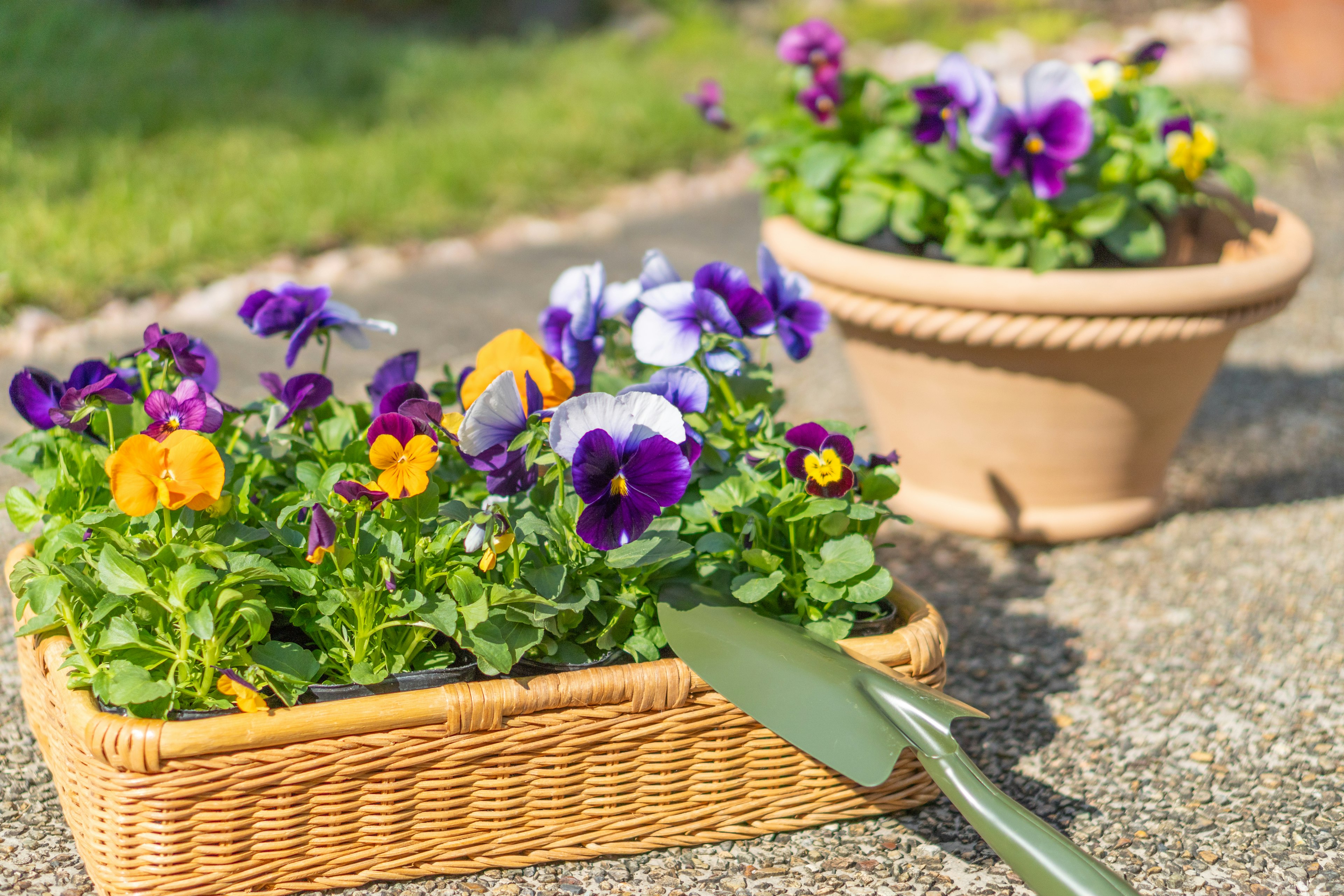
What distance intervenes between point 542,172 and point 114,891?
11.6 ft

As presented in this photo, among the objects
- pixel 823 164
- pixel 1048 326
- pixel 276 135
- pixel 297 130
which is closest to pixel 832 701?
pixel 1048 326

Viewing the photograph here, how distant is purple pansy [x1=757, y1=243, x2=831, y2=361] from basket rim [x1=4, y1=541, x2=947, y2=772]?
1.31ft

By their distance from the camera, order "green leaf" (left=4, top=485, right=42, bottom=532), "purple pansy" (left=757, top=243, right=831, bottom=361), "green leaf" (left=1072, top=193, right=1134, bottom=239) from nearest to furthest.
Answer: "green leaf" (left=4, top=485, right=42, bottom=532) < "purple pansy" (left=757, top=243, right=831, bottom=361) < "green leaf" (left=1072, top=193, right=1134, bottom=239)

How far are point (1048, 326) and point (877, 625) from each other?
28.4 inches

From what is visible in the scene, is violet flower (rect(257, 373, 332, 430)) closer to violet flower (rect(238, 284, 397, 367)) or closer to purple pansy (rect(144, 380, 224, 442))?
violet flower (rect(238, 284, 397, 367))

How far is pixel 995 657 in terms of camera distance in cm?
185

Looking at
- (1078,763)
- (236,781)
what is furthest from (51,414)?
(1078,763)

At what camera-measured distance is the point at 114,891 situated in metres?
1.22

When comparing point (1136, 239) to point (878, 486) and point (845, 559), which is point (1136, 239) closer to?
point (878, 486)

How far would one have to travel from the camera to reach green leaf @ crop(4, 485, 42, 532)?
1.44 metres

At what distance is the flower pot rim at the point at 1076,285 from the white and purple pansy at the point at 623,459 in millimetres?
886

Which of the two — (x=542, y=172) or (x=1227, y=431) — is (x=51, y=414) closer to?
(x=1227, y=431)

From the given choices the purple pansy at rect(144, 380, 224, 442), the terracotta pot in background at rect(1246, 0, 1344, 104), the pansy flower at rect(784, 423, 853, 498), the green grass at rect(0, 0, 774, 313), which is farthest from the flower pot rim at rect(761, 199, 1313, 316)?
the terracotta pot in background at rect(1246, 0, 1344, 104)

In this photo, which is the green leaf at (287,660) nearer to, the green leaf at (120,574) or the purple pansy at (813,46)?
the green leaf at (120,574)
